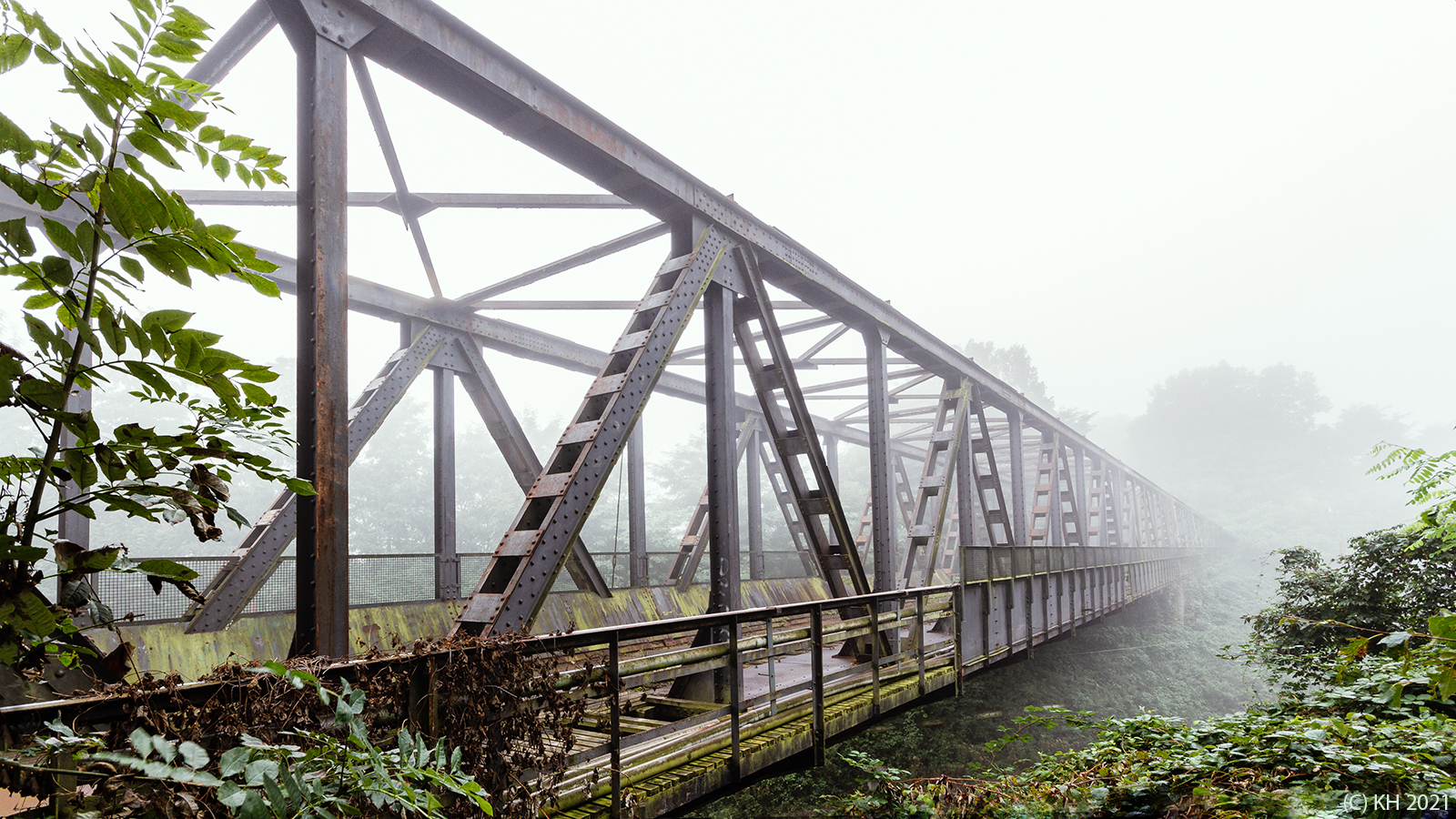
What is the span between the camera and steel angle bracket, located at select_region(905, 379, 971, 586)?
11852mm

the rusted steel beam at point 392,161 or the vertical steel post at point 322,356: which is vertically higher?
the rusted steel beam at point 392,161

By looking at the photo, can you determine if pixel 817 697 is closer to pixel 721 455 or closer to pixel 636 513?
pixel 721 455

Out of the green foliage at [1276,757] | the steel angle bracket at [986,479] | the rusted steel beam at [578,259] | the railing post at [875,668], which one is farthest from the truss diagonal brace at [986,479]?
the rusted steel beam at [578,259]

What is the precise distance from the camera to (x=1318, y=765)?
446cm

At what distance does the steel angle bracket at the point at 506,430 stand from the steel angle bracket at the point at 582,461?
308 cm

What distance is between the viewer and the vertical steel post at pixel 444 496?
10352mm

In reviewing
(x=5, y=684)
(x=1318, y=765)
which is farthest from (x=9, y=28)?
(x=1318, y=765)

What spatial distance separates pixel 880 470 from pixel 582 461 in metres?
5.81

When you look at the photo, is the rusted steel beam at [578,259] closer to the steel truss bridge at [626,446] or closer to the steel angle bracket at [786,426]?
the steel truss bridge at [626,446]

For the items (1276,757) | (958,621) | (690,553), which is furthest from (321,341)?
(690,553)

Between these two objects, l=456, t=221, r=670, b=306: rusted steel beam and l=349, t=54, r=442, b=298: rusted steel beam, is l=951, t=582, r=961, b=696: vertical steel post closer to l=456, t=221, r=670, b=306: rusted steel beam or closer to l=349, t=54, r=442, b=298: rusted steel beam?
l=456, t=221, r=670, b=306: rusted steel beam

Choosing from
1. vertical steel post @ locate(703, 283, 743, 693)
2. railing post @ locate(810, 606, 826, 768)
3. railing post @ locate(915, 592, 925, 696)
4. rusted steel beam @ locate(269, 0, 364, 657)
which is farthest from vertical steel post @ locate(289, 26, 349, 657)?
railing post @ locate(915, 592, 925, 696)

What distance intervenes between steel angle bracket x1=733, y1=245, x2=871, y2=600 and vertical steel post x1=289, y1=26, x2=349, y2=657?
4.37 meters

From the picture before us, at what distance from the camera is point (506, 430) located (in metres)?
9.80
